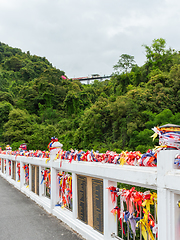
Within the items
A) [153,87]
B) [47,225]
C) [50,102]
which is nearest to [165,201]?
[47,225]

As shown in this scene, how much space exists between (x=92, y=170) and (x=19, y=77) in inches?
2773

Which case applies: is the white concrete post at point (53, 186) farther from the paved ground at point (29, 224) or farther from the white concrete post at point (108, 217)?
the white concrete post at point (108, 217)

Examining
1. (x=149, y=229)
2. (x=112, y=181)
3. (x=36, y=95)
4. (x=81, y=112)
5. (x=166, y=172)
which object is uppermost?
(x=36, y=95)

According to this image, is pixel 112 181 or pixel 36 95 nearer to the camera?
pixel 112 181

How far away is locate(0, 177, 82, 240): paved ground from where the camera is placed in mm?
4168

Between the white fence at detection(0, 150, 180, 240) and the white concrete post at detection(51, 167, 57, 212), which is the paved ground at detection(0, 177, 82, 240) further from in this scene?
the white concrete post at detection(51, 167, 57, 212)

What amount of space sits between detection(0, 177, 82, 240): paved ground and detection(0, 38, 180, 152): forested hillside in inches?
570

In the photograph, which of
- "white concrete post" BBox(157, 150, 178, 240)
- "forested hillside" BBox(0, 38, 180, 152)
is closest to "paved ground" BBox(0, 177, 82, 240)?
"white concrete post" BBox(157, 150, 178, 240)

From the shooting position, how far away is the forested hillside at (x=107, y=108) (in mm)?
22969

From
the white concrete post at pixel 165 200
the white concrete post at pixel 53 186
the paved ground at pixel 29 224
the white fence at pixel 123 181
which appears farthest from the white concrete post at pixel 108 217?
the white concrete post at pixel 53 186

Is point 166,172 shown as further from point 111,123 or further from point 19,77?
point 19,77

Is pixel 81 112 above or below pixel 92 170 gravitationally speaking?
above

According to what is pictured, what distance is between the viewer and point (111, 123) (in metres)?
27.1

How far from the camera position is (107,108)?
26.1 metres
